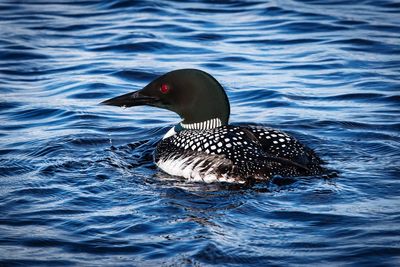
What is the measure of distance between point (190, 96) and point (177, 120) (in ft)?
5.35

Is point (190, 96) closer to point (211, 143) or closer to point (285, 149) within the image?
point (211, 143)

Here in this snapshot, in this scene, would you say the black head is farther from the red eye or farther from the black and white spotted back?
the black and white spotted back

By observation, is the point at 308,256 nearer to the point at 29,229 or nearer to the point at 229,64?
the point at 29,229

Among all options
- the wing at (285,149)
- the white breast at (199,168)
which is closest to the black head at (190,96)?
the wing at (285,149)

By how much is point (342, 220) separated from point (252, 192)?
780mm

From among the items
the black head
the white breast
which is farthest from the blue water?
the black head

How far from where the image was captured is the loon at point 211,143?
19.6 ft

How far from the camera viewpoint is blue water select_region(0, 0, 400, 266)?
16.2 feet

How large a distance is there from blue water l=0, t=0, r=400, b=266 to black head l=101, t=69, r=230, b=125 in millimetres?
529

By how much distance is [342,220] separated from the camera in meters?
5.25

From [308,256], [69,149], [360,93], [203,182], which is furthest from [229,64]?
[308,256]

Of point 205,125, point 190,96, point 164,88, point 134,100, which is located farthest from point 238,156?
point 134,100

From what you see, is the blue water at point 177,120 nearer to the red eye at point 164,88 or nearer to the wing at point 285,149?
the wing at point 285,149

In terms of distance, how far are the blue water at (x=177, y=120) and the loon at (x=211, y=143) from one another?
0.11 metres
